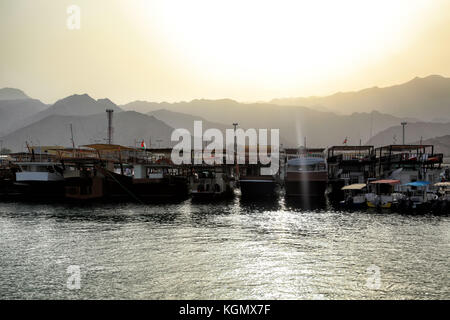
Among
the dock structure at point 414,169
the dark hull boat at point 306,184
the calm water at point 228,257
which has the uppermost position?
the dock structure at point 414,169

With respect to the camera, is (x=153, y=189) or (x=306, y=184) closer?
(x=306, y=184)

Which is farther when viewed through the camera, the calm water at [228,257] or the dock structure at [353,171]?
the dock structure at [353,171]

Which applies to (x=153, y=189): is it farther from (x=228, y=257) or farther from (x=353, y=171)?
Answer: (x=228, y=257)

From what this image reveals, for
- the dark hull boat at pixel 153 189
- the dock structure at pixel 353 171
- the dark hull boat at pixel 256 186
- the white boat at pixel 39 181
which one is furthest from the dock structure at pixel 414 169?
the white boat at pixel 39 181

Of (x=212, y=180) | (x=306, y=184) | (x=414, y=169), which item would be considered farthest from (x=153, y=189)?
(x=414, y=169)

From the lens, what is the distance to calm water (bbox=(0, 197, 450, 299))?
1803cm

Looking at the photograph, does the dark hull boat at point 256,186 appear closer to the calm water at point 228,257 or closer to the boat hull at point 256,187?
the boat hull at point 256,187

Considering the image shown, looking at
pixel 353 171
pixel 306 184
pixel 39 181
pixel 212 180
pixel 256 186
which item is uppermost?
pixel 353 171

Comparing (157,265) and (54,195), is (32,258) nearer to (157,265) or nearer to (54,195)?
(157,265)

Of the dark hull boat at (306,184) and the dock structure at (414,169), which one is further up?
the dock structure at (414,169)

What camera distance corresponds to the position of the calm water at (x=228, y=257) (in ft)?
59.2

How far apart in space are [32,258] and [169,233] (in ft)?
40.9

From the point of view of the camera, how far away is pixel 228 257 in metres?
24.0

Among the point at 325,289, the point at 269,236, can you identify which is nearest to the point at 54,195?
the point at 269,236
